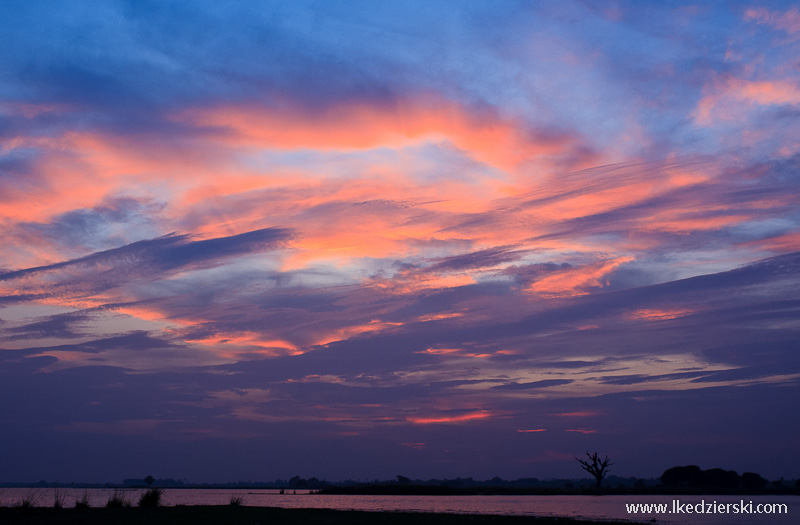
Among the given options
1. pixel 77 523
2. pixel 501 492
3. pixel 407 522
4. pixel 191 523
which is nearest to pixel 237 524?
pixel 191 523

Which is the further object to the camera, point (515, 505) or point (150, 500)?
point (515, 505)

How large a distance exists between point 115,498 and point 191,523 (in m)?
14.7

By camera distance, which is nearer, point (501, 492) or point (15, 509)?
point (15, 509)

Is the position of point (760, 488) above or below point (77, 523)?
below

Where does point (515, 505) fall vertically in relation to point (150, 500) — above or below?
below

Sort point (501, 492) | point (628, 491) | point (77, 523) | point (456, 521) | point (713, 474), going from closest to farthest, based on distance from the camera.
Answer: point (77, 523) < point (456, 521) < point (628, 491) < point (713, 474) < point (501, 492)

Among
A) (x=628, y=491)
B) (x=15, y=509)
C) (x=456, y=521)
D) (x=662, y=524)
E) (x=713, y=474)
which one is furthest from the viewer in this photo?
(x=713, y=474)

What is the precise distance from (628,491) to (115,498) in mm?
112992

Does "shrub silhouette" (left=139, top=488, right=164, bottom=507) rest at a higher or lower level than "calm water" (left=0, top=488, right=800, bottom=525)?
higher

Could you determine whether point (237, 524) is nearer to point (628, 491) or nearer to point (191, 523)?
point (191, 523)

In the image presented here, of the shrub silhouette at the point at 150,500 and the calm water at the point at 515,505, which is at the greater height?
the shrub silhouette at the point at 150,500

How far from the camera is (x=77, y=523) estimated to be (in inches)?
1192

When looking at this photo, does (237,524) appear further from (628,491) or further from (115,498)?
(628,491)

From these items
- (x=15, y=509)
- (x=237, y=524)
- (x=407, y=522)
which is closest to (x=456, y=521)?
(x=407, y=522)
